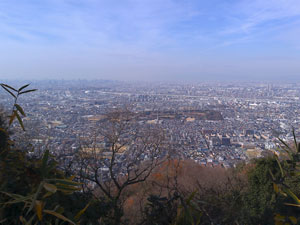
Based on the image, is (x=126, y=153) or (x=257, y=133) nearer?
(x=126, y=153)

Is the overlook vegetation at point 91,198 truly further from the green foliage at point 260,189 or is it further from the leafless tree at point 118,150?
the leafless tree at point 118,150

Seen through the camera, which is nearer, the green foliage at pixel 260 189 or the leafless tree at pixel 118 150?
the green foliage at pixel 260 189

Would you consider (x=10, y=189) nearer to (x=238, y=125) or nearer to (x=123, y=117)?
(x=123, y=117)

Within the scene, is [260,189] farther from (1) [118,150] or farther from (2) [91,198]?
(2) [91,198]

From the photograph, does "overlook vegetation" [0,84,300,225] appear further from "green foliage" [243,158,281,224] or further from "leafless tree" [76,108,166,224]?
"leafless tree" [76,108,166,224]

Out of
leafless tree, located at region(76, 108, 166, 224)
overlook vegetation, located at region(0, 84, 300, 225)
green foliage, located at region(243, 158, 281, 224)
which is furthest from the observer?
leafless tree, located at region(76, 108, 166, 224)

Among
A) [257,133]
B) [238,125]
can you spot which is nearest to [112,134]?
[257,133]

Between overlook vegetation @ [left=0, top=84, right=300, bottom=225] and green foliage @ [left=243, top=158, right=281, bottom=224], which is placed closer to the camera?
overlook vegetation @ [left=0, top=84, right=300, bottom=225]

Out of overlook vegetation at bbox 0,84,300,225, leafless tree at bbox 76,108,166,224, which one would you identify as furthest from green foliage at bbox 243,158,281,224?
leafless tree at bbox 76,108,166,224

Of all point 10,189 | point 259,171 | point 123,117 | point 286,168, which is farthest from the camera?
point 123,117

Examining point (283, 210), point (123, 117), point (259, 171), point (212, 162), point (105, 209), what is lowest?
point (212, 162)

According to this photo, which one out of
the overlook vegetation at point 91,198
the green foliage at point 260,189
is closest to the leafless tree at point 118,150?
the overlook vegetation at point 91,198
